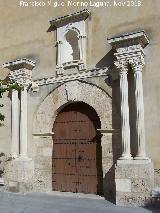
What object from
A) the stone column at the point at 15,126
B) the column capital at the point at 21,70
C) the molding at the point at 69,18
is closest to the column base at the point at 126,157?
the stone column at the point at 15,126

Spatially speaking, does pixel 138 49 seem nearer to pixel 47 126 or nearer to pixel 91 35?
pixel 91 35

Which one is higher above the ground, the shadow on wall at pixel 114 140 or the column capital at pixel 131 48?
the column capital at pixel 131 48

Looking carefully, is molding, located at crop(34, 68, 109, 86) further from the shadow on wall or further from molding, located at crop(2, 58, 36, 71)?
molding, located at crop(2, 58, 36, 71)

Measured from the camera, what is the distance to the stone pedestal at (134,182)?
707cm

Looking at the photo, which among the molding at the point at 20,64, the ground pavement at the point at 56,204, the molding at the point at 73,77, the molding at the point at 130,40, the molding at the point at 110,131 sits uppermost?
the molding at the point at 130,40

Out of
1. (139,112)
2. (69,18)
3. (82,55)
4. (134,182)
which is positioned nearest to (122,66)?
(139,112)

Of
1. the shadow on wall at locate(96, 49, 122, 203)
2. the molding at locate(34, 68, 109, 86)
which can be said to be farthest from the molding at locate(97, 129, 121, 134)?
the molding at locate(34, 68, 109, 86)

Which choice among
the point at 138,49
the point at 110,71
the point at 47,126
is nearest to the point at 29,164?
the point at 47,126

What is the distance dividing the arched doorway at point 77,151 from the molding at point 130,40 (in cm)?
193

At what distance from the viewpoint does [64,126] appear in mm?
9047

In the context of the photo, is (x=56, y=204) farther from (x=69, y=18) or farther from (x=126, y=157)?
(x=69, y=18)

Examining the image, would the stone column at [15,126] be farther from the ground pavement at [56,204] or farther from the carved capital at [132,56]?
the carved capital at [132,56]

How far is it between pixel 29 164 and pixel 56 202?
1869 millimetres

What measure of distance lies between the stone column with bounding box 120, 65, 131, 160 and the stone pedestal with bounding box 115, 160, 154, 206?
0.27 meters
